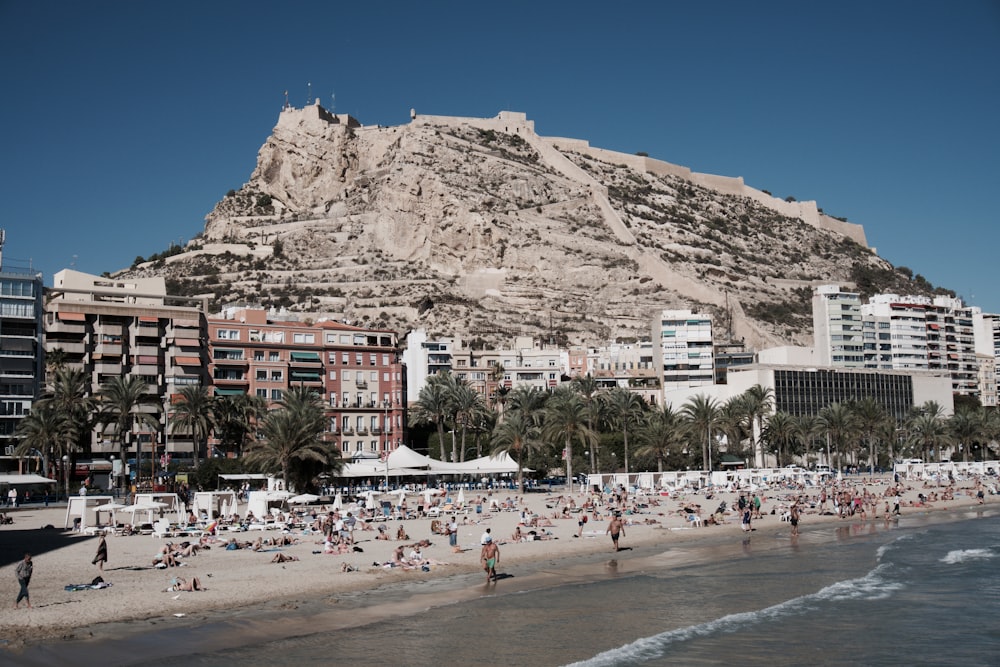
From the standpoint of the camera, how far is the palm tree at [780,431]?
84.4 meters

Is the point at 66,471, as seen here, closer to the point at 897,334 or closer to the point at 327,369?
the point at 327,369

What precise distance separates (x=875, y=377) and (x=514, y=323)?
44959mm

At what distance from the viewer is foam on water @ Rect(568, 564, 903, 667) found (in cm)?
2025

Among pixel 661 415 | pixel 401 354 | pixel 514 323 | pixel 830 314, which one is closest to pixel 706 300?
pixel 830 314

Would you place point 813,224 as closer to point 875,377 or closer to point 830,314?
point 830,314

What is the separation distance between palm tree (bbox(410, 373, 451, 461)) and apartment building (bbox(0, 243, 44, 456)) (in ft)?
92.6

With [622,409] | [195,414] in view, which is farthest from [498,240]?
[195,414]

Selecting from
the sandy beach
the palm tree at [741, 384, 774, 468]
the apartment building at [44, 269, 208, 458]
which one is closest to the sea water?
the sandy beach

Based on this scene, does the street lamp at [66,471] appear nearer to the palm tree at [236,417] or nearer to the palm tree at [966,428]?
the palm tree at [236,417]

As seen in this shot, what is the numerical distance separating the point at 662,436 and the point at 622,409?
11.8ft

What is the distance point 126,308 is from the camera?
77688 mm

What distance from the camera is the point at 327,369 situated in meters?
85.0

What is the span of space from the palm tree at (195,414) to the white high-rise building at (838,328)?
8314 cm

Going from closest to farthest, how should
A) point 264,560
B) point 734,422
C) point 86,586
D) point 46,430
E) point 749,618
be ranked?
point 749,618 < point 86,586 < point 264,560 < point 46,430 < point 734,422
